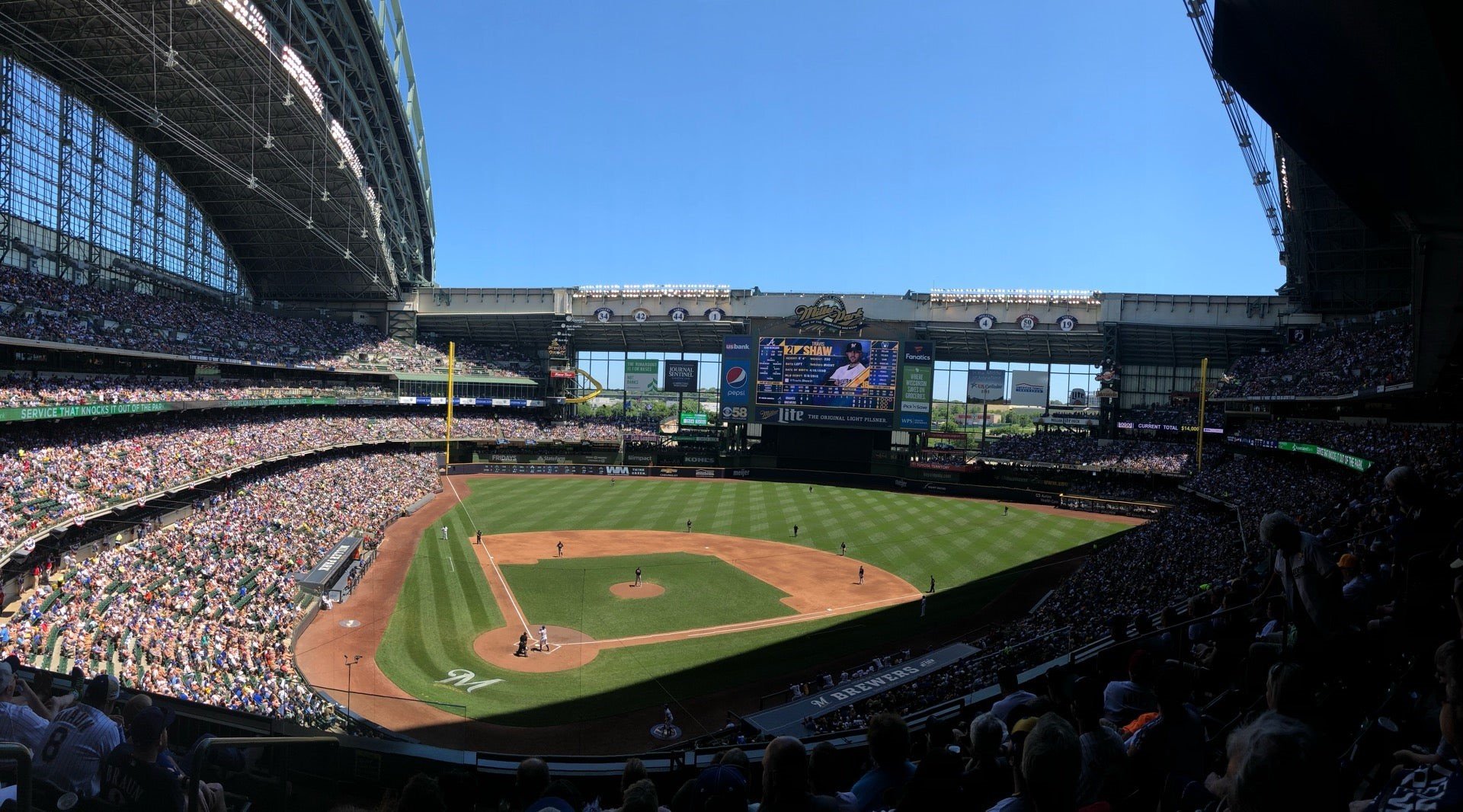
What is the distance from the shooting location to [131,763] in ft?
13.6

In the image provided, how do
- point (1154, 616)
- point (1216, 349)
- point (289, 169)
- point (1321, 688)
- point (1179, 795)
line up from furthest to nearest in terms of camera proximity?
point (1216, 349), point (289, 169), point (1154, 616), point (1321, 688), point (1179, 795)

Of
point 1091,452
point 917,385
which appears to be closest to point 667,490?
point 917,385

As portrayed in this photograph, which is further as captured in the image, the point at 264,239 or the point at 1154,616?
the point at 264,239

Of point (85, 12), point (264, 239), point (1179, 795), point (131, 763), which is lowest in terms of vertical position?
point (131, 763)

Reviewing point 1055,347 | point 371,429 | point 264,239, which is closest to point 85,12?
point 264,239

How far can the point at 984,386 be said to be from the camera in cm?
6788

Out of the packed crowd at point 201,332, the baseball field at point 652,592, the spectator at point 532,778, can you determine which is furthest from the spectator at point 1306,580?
the packed crowd at point 201,332

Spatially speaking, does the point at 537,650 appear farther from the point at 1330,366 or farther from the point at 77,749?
the point at 1330,366

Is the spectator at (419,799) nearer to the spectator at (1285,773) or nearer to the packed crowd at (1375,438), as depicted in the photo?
the spectator at (1285,773)

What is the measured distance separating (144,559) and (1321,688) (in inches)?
1200

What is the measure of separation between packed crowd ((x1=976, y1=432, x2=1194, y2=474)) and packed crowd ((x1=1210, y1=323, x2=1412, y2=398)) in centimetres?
555

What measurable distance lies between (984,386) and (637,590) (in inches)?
1818

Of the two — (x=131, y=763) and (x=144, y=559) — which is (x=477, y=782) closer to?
(x=131, y=763)

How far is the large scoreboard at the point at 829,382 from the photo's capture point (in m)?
61.8
